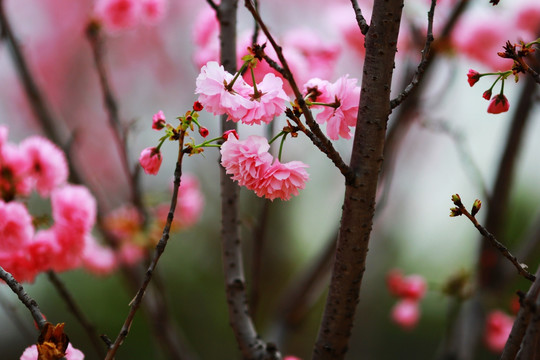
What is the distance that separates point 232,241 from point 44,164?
471 mm

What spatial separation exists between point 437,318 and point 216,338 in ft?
5.60

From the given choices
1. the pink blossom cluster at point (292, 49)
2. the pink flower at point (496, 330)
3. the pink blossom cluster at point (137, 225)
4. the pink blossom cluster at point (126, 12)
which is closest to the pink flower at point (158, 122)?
the pink blossom cluster at point (292, 49)

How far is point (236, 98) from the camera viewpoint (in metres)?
0.75

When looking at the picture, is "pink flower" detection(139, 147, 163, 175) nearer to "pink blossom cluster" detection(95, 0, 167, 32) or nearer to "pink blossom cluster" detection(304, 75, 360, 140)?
"pink blossom cluster" detection(304, 75, 360, 140)

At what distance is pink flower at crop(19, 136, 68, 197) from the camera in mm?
1250

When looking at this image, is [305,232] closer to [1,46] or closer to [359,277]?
[1,46]

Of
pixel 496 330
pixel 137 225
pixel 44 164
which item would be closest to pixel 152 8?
pixel 137 225

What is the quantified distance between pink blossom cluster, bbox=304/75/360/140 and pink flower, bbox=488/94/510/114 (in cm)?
20

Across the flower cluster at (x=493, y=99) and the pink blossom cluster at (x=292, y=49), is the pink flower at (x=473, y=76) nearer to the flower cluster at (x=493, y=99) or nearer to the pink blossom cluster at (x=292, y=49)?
the flower cluster at (x=493, y=99)

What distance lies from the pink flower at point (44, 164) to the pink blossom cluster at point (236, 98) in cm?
65

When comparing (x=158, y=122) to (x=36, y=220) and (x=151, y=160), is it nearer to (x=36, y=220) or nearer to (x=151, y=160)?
(x=151, y=160)

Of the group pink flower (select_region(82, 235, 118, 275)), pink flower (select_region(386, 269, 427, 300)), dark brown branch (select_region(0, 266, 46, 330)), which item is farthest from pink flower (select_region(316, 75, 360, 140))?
pink flower (select_region(82, 235, 118, 275))

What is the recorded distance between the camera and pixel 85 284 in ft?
13.6

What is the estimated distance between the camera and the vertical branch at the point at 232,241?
111 cm
